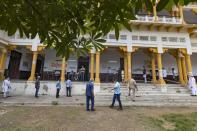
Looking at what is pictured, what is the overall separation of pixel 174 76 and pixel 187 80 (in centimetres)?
238

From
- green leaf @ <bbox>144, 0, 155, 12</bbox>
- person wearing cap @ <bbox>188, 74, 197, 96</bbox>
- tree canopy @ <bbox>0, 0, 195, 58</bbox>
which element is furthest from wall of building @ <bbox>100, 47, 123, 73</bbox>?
green leaf @ <bbox>144, 0, 155, 12</bbox>

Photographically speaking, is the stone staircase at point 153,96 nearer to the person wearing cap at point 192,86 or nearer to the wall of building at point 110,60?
the person wearing cap at point 192,86

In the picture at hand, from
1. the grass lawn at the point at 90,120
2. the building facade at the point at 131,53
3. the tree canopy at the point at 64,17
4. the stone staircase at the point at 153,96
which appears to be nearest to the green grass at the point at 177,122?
the grass lawn at the point at 90,120

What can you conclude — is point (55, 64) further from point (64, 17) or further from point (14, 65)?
point (64, 17)

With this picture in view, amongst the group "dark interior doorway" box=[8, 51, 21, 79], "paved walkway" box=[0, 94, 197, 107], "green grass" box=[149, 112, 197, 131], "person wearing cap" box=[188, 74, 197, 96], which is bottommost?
"green grass" box=[149, 112, 197, 131]

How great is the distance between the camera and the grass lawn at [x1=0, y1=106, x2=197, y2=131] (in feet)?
28.4

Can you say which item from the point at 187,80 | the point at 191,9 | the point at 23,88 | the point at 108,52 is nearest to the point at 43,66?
the point at 23,88

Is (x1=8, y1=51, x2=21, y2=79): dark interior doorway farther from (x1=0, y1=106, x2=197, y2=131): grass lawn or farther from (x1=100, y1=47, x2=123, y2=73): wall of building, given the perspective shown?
(x1=0, y1=106, x2=197, y2=131): grass lawn

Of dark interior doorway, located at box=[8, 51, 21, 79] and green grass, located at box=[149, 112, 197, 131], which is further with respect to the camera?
dark interior doorway, located at box=[8, 51, 21, 79]

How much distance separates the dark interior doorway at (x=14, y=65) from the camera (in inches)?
786

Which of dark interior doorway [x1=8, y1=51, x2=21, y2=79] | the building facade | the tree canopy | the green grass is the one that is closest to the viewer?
the tree canopy

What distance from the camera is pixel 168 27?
18.8 meters

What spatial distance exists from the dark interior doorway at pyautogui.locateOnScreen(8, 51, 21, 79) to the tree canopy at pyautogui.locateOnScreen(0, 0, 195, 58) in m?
18.9

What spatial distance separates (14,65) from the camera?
2025 centimetres
